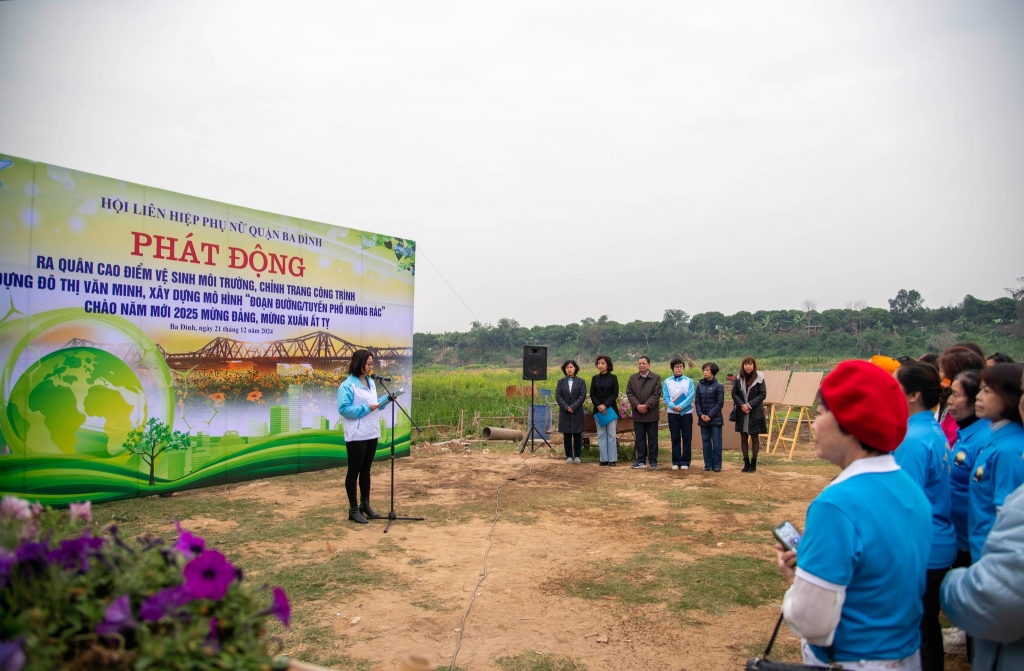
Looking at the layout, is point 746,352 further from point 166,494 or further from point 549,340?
point 166,494

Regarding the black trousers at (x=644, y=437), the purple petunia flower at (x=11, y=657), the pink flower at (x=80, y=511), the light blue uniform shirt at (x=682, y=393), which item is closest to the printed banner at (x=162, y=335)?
the black trousers at (x=644, y=437)

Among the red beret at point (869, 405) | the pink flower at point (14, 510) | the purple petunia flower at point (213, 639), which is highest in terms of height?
the red beret at point (869, 405)

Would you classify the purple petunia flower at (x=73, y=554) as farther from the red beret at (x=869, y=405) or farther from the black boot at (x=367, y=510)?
the black boot at (x=367, y=510)

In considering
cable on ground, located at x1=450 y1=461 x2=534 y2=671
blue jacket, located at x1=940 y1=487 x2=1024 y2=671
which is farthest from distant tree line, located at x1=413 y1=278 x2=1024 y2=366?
blue jacket, located at x1=940 y1=487 x2=1024 y2=671

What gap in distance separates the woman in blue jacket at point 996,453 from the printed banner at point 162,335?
23.0 ft

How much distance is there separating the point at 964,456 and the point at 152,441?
701 cm

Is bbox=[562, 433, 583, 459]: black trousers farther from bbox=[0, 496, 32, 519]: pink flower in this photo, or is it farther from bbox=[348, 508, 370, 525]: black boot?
bbox=[0, 496, 32, 519]: pink flower

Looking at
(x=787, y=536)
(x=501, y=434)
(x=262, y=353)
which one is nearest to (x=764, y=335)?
(x=501, y=434)

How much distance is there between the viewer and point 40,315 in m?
5.96

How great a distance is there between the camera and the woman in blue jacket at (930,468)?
243cm

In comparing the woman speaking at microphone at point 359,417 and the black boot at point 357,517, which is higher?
the woman speaking at microphone at point 359,417

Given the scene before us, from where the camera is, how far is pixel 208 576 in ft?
4.03

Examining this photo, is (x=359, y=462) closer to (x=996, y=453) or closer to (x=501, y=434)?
(x=996, y=453)

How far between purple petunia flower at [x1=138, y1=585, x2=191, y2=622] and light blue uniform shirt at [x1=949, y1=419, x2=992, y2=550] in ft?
9.10
